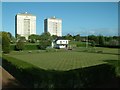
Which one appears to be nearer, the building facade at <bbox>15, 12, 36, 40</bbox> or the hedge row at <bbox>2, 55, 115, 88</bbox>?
the hedge row at <bbox>2, 55, 115, 88</bbox>

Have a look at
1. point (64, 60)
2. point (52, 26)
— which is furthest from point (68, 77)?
point (52, 26)

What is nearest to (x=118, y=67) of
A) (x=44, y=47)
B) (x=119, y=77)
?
(x=119, y=77)

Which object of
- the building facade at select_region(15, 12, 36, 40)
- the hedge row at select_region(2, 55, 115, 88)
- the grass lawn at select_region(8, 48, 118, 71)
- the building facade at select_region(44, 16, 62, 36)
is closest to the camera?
the hedge row at select_region(2, 55, 115, 88)

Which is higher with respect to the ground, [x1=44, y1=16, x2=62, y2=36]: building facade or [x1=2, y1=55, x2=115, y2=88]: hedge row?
[x1=44, y1=16, x2=62, y2=36]: building facade

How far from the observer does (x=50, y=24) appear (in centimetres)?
12681

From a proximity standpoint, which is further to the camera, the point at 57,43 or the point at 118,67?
the point at 57,43

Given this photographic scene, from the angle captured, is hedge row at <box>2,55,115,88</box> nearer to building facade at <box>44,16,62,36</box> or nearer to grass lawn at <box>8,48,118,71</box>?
grass lawn at <box>8,48,118,71</box>

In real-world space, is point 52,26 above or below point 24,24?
below

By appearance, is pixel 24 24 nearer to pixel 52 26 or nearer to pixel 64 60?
pixel 52 26

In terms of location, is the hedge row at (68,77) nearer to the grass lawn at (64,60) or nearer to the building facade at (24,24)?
the grass lawn at (64,60)

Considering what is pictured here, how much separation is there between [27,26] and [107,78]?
352 ft

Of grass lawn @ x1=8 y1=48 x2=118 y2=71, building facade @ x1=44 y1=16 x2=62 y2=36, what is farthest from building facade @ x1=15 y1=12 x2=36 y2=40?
grass lawn @ x1=8 y1=48 x2=118 y2=71

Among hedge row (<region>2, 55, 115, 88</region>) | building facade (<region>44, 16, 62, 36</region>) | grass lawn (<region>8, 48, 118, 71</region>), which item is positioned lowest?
grass lawn (<region>8, 48, 118, 71</region>)

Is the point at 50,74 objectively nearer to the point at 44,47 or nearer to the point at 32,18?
the point at 44,47
